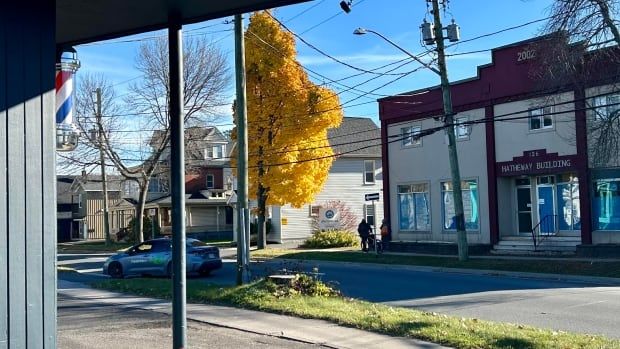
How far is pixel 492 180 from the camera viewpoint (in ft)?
104

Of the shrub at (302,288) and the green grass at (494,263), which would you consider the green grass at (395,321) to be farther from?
the green grass at (494,263)

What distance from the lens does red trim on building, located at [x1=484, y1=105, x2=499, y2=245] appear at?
1245 inches

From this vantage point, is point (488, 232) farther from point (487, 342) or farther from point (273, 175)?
point (487, 342)

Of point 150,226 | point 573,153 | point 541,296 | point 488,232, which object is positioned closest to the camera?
point 541,296

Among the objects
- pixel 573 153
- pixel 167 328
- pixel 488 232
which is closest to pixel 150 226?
pixel 488 232

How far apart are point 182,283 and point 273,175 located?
32.3 meters

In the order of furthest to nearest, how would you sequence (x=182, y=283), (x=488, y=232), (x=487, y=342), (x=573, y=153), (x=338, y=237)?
(x=338, y=237) < (x=488, y=232) < (x=573, y=153) < (x=487, y=342) < (x=182, y=283)

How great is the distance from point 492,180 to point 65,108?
28.9m

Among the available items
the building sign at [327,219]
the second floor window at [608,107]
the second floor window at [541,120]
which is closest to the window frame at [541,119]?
the second floor window at [541,120]

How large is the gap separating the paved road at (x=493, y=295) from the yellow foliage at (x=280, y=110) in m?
12.6

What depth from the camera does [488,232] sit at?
32.1m

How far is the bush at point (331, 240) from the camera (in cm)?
4172

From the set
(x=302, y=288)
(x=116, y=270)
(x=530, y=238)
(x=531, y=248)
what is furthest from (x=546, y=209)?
(x=302, y=288)

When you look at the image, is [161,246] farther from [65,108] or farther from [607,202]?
[65,108]
